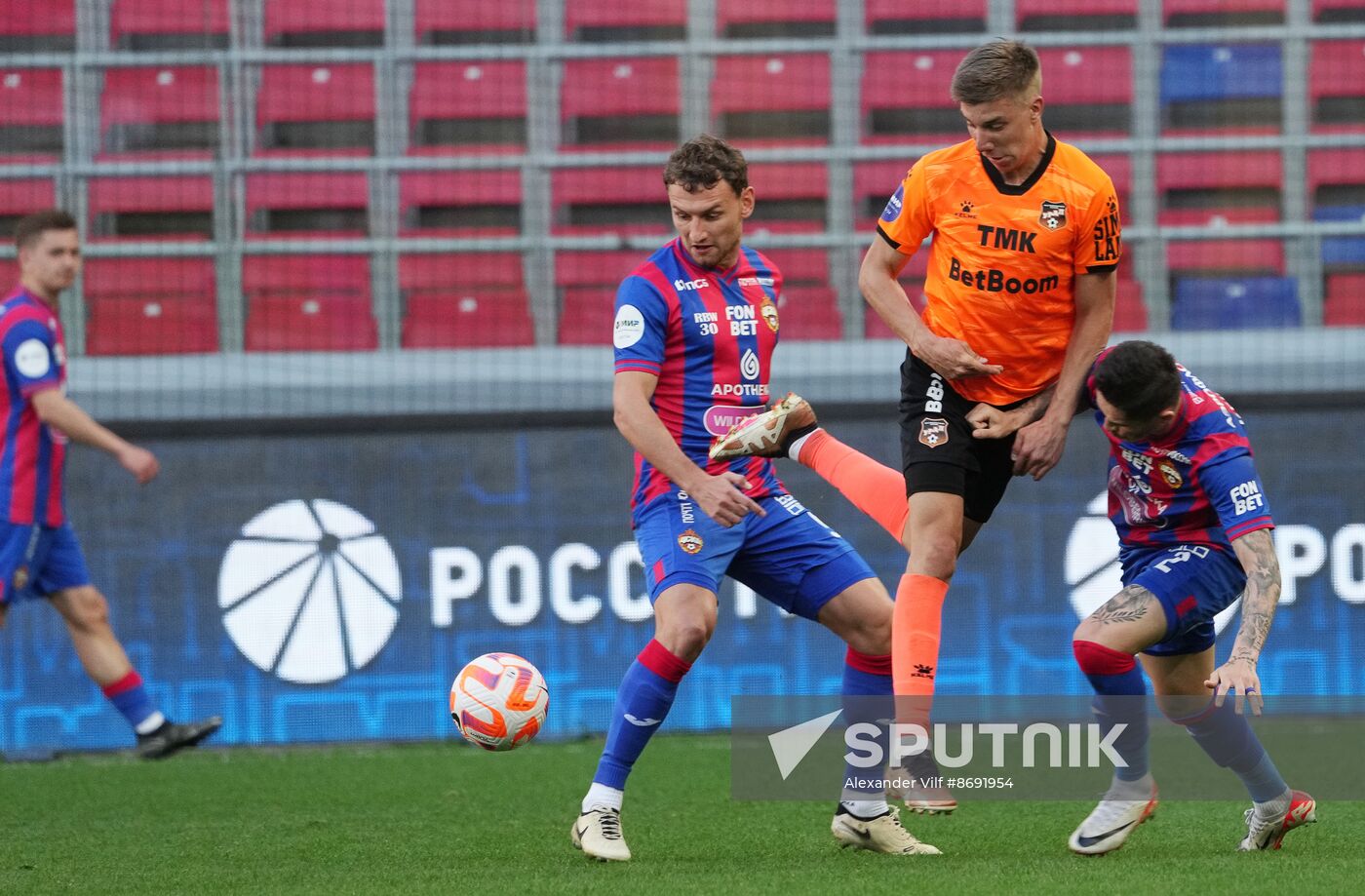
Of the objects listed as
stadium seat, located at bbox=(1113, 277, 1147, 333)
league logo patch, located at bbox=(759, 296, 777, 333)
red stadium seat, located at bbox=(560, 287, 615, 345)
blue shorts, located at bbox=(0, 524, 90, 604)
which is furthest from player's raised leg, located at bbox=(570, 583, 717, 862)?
stadium seat, located at bbox=(1113, 277, 1147, 333)

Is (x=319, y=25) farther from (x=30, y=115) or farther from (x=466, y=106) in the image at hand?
(x=30, y=115)

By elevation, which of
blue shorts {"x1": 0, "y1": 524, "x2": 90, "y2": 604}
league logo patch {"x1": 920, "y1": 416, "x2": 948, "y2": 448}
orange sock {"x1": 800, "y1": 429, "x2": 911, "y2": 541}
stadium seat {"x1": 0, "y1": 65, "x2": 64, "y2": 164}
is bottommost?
→ blue shorts {"x1": 0, "y1": 524, "x2": 90, "y2": 604}

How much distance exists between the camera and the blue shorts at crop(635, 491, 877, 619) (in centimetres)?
468

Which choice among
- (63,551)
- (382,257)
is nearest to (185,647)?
(63,551)

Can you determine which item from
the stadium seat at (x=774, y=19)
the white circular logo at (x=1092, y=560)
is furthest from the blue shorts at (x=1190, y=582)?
the stadium seat at (x=774, y=19)

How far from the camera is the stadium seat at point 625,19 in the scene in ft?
31.8

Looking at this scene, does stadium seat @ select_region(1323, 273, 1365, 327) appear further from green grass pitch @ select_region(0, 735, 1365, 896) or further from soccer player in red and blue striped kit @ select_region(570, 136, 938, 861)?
soccer player in red and blue striped kit @ select_region(570, 136, 938, 861)

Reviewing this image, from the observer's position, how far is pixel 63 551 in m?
6.75

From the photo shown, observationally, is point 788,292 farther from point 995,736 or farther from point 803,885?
point 803,885

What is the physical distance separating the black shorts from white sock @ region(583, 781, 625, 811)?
1166 millimetres

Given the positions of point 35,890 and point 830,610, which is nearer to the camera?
point 35,890

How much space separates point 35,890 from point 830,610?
87.7 inches

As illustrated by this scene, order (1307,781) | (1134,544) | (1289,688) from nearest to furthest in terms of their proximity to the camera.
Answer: (1134,544) < (1307,781) < (1289,688)

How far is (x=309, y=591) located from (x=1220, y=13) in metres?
6.08
